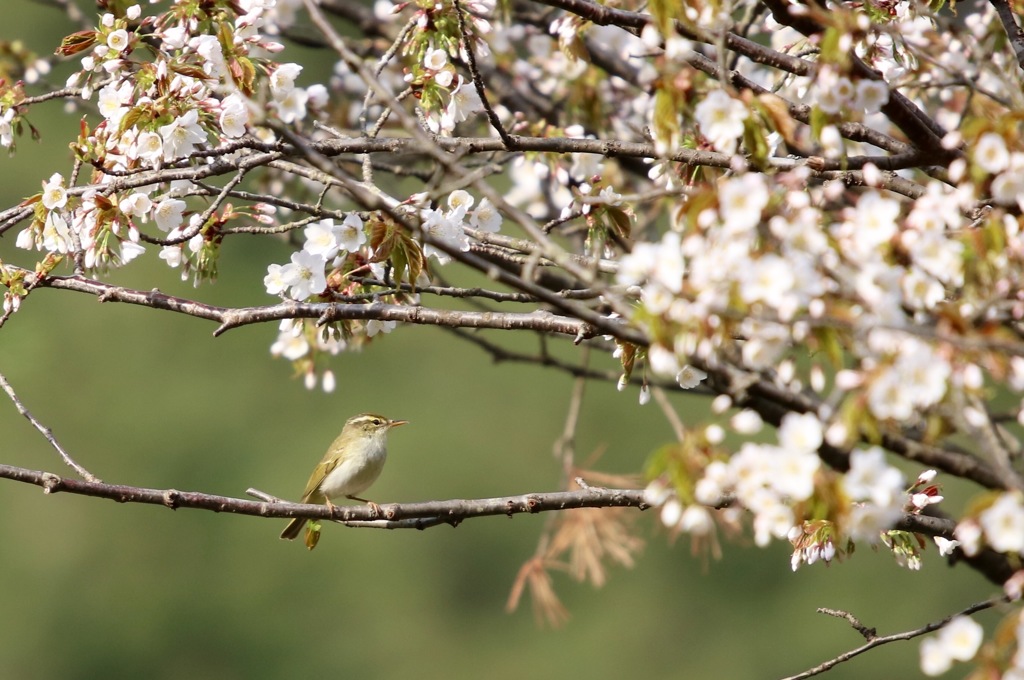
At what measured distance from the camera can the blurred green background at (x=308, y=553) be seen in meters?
15.2

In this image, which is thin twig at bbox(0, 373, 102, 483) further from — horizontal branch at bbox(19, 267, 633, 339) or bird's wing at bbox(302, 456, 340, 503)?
bird's wing at bbox(302, 456, 340, 503)

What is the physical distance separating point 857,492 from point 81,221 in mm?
1795

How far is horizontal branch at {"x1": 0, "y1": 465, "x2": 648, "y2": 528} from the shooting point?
2.20 m

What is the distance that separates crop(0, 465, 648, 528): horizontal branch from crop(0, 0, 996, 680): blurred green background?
12.0 m

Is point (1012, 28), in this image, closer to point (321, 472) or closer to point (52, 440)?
point (52, 440)

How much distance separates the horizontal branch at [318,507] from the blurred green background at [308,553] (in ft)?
39.5

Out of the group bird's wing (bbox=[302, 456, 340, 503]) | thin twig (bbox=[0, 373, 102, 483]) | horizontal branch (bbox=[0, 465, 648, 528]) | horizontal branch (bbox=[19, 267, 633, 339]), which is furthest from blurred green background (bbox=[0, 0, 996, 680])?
thin twig (bbox=[0, 373, 102, 483])

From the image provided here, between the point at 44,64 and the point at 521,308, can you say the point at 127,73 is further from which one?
the point at 521,308

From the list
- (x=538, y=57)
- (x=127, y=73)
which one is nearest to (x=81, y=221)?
(x=127, y=73)

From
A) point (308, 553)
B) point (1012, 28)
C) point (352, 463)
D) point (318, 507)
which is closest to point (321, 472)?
point (352, 463)

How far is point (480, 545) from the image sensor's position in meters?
16.3

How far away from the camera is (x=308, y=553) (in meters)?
17.3

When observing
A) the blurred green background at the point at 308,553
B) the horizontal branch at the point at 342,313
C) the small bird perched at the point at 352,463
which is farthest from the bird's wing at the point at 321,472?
the blurred green background at the point at 308,553

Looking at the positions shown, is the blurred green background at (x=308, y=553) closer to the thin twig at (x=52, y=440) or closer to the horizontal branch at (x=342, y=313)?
the horizontal branch at (x=342, y=313)
